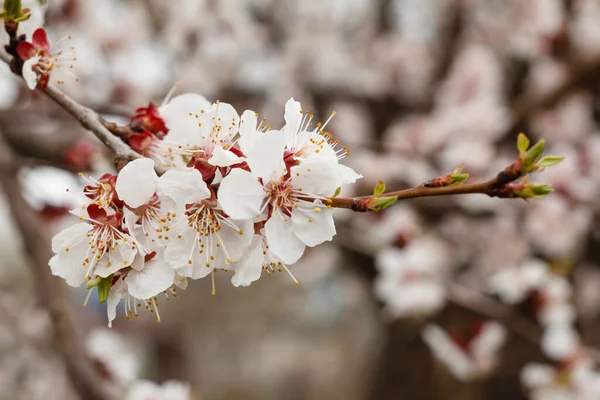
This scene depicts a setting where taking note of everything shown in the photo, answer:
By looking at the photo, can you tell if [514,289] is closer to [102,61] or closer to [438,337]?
[438,337]

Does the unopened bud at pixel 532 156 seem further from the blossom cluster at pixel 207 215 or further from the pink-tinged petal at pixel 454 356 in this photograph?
the pink-tinged petal at pixel 454 356

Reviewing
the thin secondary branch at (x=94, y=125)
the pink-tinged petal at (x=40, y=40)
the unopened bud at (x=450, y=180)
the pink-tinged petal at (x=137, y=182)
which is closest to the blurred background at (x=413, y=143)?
the pink-tinged petal at (x=40, y=40)

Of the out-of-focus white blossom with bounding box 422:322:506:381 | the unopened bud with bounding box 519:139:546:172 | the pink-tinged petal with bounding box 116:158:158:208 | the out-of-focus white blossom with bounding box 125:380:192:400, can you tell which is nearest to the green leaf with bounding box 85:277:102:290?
the pink-tinged petal with bounding box 116:158:158:208

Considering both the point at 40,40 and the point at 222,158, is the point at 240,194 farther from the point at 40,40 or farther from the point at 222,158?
the point at 40,40

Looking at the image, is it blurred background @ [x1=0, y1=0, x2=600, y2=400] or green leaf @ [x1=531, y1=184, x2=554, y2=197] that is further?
blurred background @ [x1=0, y1=0, x2=600, y2=400]

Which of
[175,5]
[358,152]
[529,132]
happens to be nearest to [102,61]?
[175,5]

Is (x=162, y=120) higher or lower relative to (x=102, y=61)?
lower

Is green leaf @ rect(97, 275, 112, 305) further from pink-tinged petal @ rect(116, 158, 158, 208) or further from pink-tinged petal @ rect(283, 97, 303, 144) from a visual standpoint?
pink-tinged petal @ rect(283, 97, 303, 144)
